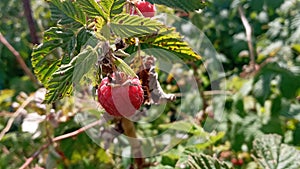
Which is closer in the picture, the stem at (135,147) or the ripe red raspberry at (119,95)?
the ripe red raspberry at (119,95)

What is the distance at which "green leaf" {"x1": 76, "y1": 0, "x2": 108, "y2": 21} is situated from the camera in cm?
75

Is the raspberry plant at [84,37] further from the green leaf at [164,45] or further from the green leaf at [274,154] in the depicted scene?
the green leaf at [274,154]

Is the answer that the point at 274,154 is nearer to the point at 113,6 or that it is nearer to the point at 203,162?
the point at 203,162

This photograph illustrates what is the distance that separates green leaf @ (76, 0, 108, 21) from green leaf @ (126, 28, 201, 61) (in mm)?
89

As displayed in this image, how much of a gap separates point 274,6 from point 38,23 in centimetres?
99

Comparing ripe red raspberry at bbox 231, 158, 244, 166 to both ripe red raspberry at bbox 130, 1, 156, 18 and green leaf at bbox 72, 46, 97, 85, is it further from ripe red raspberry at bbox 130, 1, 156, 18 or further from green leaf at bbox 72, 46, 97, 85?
green leaf at bbox 72, 46, 97, 85

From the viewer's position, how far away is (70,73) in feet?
2.45

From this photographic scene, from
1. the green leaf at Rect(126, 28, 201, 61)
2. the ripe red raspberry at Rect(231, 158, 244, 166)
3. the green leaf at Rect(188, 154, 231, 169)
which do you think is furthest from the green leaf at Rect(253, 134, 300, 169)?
the green leaf at Rect(126, 28, 201, 61)

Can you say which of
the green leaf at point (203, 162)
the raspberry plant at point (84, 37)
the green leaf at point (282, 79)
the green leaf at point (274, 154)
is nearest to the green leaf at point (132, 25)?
the raspberry plant at point (84, 37)

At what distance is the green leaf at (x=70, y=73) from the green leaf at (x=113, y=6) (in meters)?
0.07

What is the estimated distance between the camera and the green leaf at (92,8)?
0.75m

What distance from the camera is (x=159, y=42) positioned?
0.86 meters

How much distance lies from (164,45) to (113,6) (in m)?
0.14

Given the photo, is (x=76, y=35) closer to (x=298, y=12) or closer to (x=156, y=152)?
(x=156, y=152)
